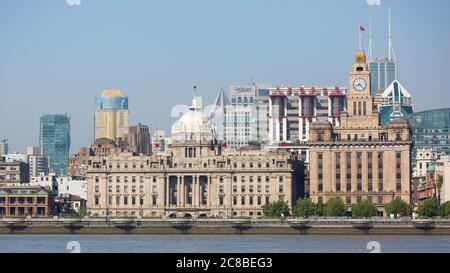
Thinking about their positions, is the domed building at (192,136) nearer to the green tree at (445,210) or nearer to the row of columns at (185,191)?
the row of columns at (185,191)

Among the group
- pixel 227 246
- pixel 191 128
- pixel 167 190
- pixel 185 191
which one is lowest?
pixel 227 246

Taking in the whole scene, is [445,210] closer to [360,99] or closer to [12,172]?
[360,99]

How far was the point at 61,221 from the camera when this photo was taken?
121m

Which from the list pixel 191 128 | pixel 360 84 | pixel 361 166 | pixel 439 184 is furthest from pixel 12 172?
pixel 439 184

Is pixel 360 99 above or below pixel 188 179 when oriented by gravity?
above

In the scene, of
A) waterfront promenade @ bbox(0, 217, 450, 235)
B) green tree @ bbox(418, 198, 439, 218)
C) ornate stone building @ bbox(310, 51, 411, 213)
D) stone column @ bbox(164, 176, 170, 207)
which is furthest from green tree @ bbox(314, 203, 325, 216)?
stone column @ bbox(164, 176, 170, 207)

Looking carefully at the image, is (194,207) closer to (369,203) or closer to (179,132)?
(179,132)

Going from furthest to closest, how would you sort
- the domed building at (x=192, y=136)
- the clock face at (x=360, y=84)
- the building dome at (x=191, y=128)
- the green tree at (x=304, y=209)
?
1. the building dome at (x=191, y=128)
2. the domed building at (x=192, y=136)
3. the clock face at (x=360, y=84)
4. the green tree at (x=304, y=209)

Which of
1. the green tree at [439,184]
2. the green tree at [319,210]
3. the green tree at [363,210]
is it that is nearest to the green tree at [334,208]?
the green tree at [319,210]

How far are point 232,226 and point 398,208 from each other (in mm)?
28292

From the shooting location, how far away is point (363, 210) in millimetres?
137875

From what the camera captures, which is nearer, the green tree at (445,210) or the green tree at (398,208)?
the green tree at (445,210)

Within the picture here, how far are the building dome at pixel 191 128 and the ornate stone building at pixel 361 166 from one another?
1577 cm

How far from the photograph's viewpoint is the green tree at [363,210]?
450 feet
